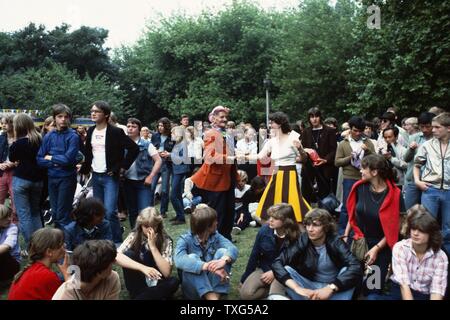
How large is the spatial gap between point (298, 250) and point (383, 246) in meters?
0.92

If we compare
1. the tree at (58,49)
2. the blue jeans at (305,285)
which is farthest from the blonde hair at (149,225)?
the tree at (58,49)

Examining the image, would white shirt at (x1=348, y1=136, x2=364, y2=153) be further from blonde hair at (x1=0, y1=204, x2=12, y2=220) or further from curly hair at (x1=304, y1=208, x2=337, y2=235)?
→ blonde hair at (x1=0, y1=204, x2=12, y2=220)

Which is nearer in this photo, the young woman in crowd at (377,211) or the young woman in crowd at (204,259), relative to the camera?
the young woman in crowd at (204,259)

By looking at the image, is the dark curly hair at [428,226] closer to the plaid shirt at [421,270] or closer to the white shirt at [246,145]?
the plaid shirt at [421,270]

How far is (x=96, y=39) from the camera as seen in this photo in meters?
36.8

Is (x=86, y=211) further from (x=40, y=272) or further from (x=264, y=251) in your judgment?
(x=264, y=251)

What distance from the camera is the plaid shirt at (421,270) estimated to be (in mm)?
3713

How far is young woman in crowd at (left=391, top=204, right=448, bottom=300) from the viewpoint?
3.72 meters

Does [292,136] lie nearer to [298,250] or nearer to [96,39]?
[298,250]

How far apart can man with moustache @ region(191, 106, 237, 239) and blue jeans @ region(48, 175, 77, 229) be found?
1549 millimetres

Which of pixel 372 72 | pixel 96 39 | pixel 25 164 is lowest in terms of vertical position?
pixel 25 164

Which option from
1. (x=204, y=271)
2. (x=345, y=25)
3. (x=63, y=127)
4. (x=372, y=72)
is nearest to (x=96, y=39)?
(x=345, y=25)

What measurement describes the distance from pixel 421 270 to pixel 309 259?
91cm

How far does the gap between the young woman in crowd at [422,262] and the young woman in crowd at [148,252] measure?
6.44 ft
